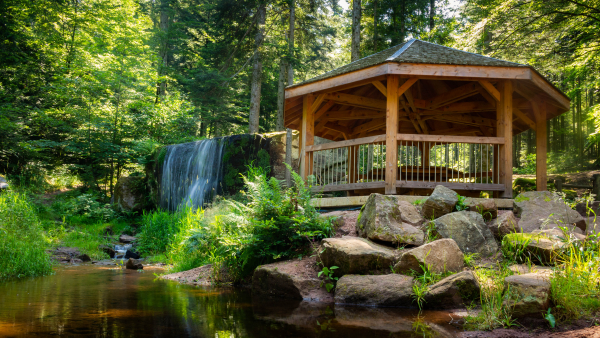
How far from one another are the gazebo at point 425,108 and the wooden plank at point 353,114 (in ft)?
0.10

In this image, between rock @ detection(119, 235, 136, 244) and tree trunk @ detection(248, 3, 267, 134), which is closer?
rock @ detection(119, 235, 136, 244)

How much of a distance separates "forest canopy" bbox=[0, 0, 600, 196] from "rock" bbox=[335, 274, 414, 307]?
449 inches

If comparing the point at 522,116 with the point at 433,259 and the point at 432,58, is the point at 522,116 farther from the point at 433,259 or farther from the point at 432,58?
the point at 433,259

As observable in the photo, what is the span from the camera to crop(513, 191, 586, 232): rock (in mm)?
6641

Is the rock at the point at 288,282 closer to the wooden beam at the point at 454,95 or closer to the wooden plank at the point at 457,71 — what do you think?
the wooden plank at the point at 457,71

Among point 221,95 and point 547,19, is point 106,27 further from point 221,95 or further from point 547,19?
point 547,19

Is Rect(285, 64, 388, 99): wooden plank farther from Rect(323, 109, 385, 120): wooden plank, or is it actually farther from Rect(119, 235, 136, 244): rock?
Rect(119, 235, 136, 244): rock

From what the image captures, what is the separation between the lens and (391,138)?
857 centimetres

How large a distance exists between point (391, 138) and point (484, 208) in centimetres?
243

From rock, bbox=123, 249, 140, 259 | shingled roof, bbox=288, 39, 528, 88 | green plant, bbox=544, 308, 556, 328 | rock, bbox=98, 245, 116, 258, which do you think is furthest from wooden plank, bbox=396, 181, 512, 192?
rock, bbox=98, 245, 116, 258

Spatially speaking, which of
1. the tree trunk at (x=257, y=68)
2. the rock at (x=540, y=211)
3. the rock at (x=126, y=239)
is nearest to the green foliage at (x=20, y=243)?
the rock at (x=126, y=239)

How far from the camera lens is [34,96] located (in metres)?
16.9

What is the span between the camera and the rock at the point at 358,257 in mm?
5617

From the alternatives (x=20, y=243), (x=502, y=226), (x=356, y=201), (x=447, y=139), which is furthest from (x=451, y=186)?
(x=20, y=243)
